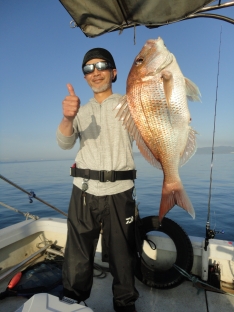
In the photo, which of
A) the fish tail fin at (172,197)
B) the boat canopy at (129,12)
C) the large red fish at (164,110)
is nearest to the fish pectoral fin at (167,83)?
the large red fish at (164,110)

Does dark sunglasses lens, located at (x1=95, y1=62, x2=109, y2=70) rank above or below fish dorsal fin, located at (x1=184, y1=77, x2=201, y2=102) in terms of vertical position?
above

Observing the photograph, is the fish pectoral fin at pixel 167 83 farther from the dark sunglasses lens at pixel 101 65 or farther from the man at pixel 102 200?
the dark sunglasses lens at pixel 101 65

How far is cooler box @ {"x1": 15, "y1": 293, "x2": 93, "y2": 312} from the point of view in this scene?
1.57 meters

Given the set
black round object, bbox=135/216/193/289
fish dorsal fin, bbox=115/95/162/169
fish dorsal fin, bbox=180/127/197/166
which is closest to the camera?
fish dorsal fin, bbox=180/127/197/166

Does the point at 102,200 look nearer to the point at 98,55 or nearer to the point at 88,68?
the point at 88,68

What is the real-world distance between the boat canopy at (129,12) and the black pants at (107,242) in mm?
1939

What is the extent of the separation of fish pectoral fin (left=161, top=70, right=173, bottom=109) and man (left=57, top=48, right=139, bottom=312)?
30.4 inches

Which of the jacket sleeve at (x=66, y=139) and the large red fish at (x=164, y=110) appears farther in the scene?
the jacket sleeve at (x=66, y=139)

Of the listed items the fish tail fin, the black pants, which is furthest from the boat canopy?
the black pants

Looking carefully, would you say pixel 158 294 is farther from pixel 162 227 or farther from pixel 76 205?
pixel 76 205

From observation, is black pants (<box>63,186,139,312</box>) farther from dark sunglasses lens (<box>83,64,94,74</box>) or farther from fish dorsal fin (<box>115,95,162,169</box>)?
dark sunglasses lens (<box>83,64,94,74</box>)

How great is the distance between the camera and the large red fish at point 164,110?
71.1 inches

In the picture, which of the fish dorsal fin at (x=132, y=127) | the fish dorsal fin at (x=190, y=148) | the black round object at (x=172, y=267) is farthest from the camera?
the black round object at (x=172, y=267)

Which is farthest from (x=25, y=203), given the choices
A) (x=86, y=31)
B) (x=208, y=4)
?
(x=208, y=4)
